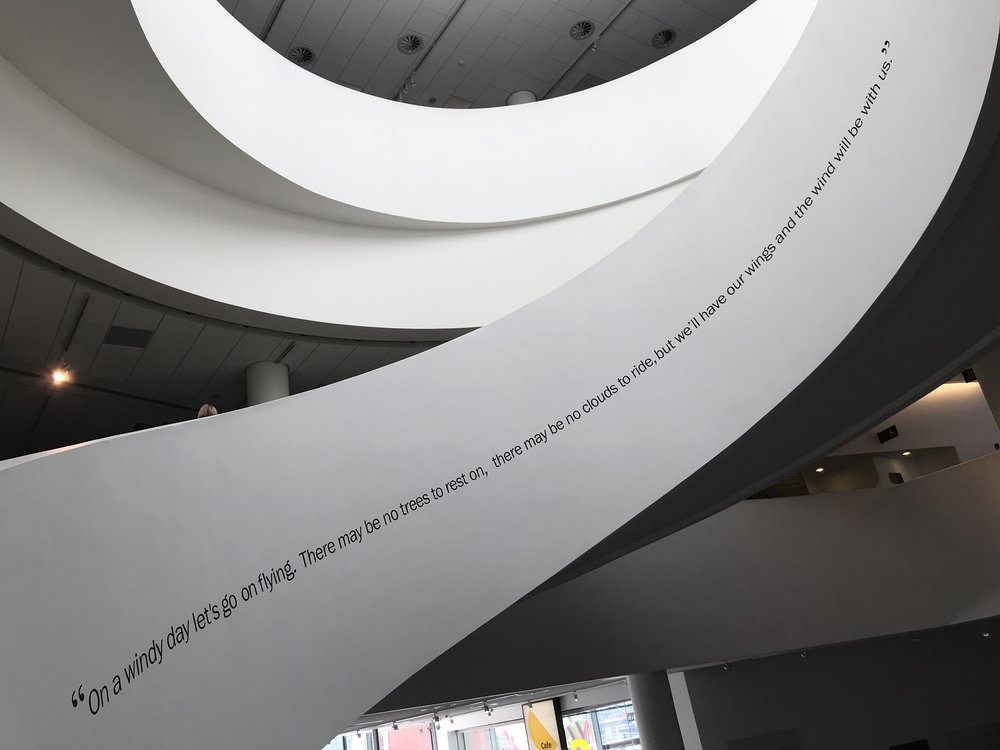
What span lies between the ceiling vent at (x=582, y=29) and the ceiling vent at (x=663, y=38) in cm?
100

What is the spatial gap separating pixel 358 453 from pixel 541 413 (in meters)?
0.91

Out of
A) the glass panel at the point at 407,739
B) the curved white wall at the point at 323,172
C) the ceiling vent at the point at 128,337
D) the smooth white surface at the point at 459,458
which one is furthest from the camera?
the glass panel at the point at 407,739

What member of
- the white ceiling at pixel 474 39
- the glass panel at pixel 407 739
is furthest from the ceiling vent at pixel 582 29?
the glass panel at pixel 407 739

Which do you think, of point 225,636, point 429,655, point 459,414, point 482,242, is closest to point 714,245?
point 459,414

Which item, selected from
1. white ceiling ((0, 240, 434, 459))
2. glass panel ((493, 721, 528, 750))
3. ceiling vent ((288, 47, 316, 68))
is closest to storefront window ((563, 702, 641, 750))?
glass panel ((493, 721, 528, 750))

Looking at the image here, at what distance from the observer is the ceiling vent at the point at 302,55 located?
32.1 feet

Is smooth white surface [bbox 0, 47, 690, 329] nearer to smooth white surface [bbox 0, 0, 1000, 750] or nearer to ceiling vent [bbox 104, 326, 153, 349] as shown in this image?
ceiling vent [bbox 104, 326, 153, 349]

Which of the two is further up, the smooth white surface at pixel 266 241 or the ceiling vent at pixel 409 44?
the ceiling vent at pixel 409 44

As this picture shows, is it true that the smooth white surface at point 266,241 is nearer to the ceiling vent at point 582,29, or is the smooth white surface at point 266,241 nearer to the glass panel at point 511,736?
the ceiling vent at point 582,29

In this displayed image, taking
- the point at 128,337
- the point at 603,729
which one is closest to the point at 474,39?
the point at 128,337

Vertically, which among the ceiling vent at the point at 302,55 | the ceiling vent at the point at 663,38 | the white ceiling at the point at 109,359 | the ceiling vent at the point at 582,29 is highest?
the ceiling vent at the point at 663,38

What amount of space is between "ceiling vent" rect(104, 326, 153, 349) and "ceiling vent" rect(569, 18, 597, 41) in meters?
6.52

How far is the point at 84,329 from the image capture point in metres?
6.90

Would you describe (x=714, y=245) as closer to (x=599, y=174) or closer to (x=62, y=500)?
(x=62, y=500)
